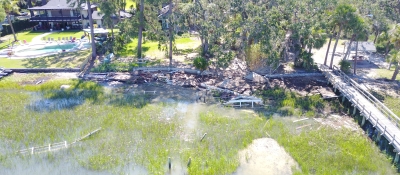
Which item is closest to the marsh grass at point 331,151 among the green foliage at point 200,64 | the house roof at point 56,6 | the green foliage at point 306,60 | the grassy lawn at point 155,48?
the green foliage at point 306,60

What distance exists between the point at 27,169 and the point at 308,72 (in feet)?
90.2

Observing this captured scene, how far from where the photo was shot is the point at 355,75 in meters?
33.4

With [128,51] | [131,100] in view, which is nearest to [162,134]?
[131,100]

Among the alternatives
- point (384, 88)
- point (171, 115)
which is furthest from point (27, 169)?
point (384, 88)

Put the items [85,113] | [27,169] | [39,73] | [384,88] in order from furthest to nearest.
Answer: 1. [39,73]
2. [384,88]
3. [85,113]
4. [27,169]

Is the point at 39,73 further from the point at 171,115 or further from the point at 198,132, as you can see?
the point at 198,132

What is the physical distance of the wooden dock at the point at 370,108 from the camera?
20.5m

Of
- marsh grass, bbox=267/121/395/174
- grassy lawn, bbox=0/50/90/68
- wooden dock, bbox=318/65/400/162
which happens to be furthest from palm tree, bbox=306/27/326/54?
grassy lawn, bbox=0/50/90/68

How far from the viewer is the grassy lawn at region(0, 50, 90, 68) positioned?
34719 millimetres

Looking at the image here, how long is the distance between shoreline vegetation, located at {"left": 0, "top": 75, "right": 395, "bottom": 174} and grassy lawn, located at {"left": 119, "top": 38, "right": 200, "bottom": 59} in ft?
40.4

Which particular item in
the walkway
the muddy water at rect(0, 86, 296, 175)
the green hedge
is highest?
the green hedge

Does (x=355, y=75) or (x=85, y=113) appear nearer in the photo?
(x=85, y=113)

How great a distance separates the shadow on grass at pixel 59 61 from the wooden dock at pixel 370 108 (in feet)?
89.9

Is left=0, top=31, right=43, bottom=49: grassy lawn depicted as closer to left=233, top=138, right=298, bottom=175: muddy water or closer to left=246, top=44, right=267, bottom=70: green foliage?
left=246, top=44, right=267, bottom=70: green foliage
